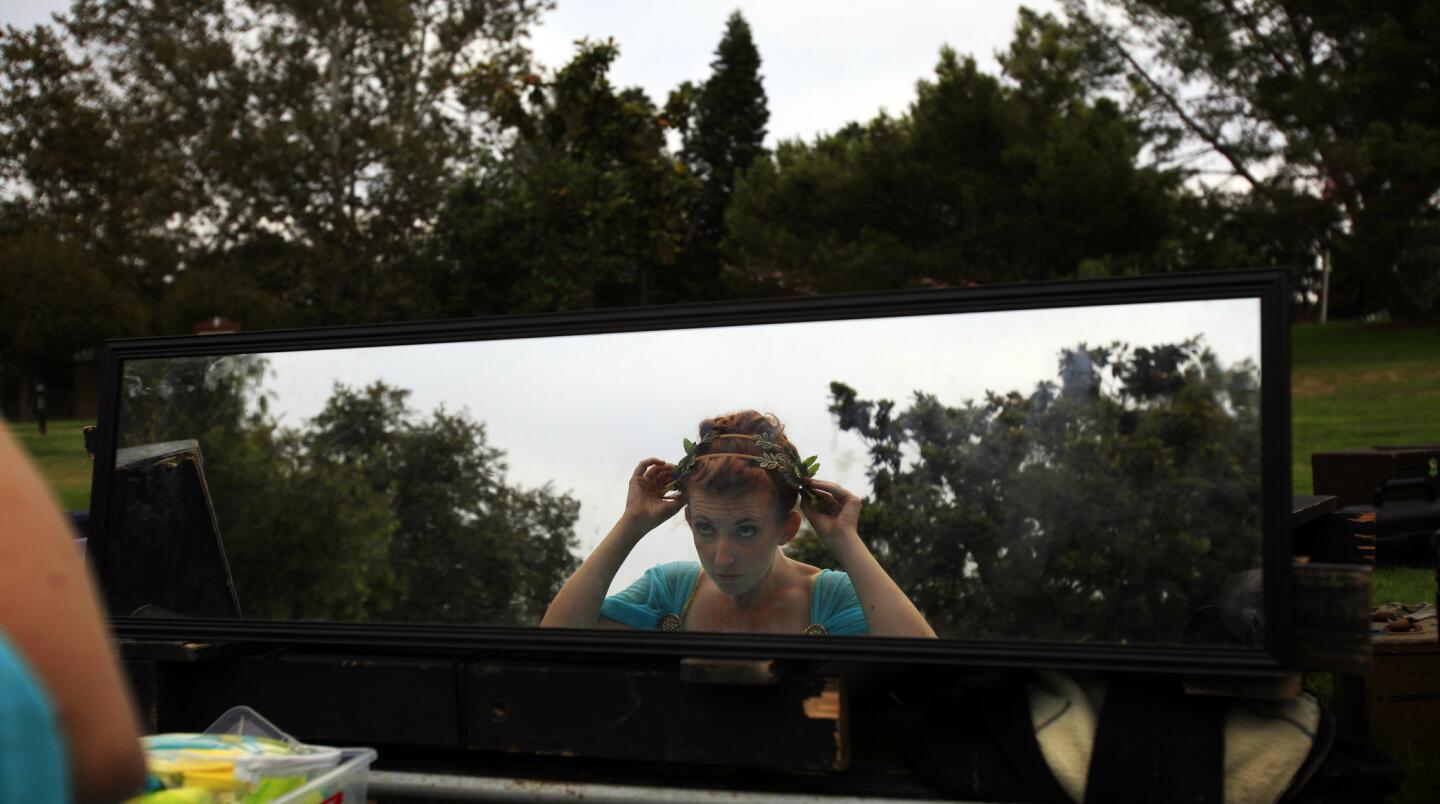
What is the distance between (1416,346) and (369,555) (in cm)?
2003

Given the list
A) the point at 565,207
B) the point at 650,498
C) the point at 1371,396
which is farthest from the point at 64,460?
the point at 1371,396

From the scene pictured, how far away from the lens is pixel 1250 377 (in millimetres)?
2416

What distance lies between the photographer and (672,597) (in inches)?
111

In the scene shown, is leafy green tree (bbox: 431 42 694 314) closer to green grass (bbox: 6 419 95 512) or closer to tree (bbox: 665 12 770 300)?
green grass (bbox: 6 419 95 512)

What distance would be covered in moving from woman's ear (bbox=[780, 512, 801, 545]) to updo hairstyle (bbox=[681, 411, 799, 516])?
0.02 meters

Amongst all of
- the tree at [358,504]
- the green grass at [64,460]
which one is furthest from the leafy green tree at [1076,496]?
the green grass at [64,460]

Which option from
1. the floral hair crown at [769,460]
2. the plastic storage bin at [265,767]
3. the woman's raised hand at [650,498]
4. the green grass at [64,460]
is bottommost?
the green grass at [64,460]

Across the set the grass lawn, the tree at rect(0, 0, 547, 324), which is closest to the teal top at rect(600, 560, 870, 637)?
the grass lawn

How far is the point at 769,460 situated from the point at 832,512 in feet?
0.61

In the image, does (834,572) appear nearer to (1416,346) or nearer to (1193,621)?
(1193,621)

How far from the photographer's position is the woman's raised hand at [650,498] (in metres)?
2.84

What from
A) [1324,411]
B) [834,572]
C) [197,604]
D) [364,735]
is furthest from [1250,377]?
[1324,411]

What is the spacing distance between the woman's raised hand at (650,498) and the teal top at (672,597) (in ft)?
0.37

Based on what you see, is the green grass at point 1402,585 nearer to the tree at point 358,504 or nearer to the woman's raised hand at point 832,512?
the woman's raised hand at point 832,512
